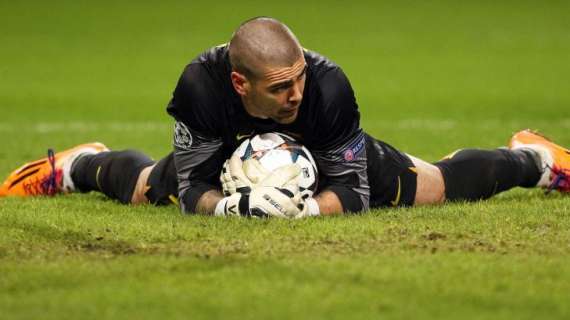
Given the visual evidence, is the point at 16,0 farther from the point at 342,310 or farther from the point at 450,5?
the point at 342,310

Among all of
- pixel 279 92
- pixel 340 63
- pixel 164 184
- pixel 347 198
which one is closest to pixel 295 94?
pixel 279 92

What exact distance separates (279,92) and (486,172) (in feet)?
5.97

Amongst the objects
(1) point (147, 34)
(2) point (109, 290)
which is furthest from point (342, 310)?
(1) point (147, 34)

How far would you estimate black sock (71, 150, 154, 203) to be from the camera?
782cm

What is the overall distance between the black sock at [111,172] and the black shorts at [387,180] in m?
1.55

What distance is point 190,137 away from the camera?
6.89 m

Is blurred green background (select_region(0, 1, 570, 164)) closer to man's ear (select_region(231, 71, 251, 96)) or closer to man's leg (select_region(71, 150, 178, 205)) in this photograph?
man's leg (select_region(71, 150, 178, 205))

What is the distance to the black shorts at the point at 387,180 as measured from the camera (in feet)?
24.0

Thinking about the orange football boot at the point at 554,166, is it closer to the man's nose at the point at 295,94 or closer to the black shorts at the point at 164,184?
the man's nose at the point at 295,94

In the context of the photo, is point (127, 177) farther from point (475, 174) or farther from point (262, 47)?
point (475, 174)

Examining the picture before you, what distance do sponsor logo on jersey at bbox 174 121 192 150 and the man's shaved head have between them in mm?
548

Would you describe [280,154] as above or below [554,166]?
→ above

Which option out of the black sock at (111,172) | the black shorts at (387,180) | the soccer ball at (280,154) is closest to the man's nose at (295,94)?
the soccer ball at (280,154)

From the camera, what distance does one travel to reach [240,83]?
6633 millimetres
